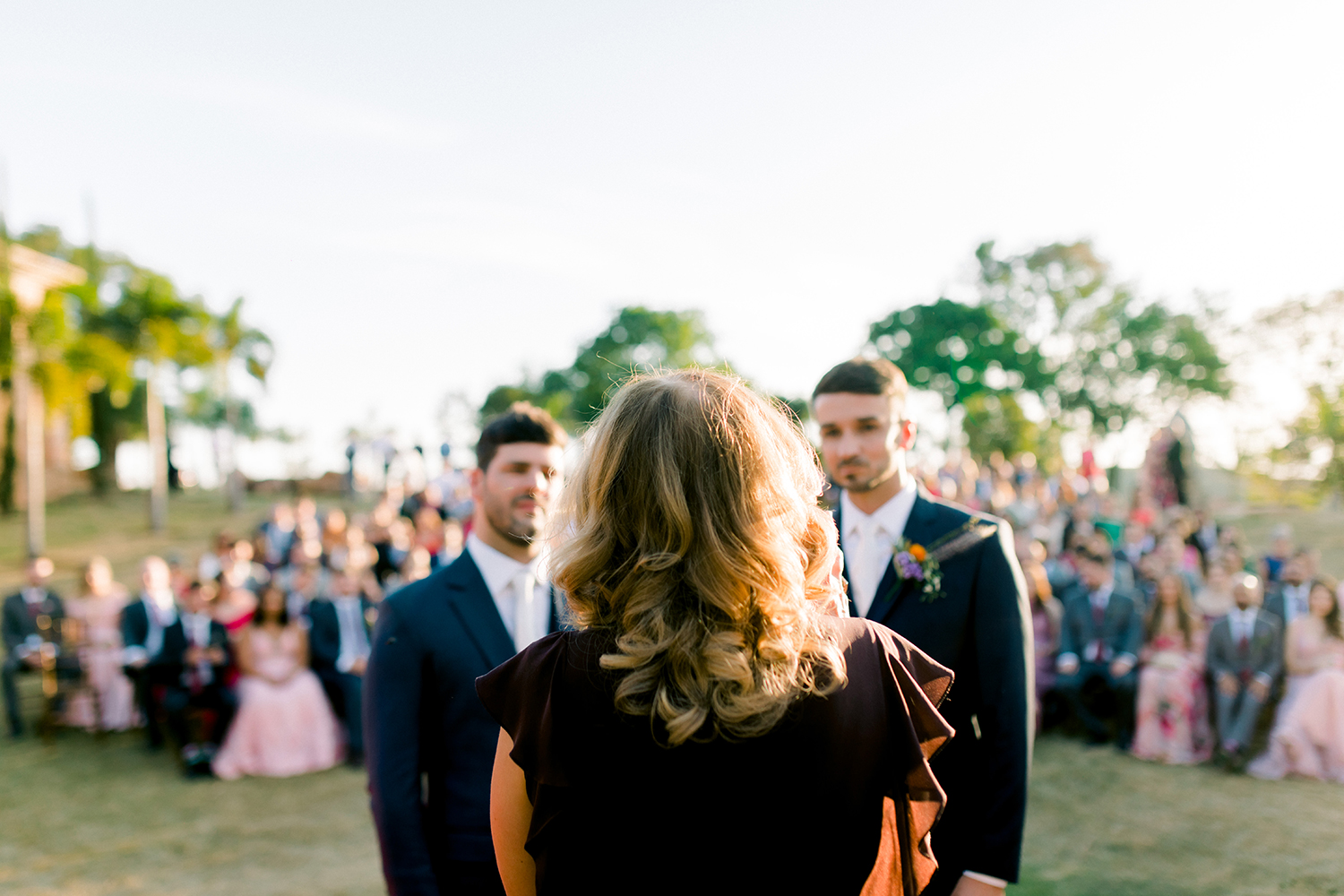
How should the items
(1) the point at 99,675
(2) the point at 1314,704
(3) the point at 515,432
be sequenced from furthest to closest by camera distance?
(1) the point at 99,675, (2) the point at 1314,704, (3) the point at 515,432

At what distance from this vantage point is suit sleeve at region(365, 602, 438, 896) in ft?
7.76

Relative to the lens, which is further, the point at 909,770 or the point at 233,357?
the point at 233,357

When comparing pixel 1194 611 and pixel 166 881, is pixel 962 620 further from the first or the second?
pixel 1194 611

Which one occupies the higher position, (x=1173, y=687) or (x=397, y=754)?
(x=397, y=754)

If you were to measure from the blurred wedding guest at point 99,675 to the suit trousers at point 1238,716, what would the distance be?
11.3 m

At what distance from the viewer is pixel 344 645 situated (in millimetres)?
8727

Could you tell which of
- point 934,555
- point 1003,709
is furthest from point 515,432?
point 1003,709

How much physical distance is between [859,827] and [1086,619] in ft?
27.0

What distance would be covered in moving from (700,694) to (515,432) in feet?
6.35

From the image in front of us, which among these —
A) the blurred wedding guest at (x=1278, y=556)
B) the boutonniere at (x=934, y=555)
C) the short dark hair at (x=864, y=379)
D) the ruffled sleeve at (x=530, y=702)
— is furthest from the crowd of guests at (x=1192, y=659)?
the ruffled sleeve at (x=530, y=702)

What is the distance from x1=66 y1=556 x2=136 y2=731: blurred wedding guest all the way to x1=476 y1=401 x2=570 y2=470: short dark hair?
338 inches

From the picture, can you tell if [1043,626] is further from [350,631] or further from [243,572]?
[243,572]

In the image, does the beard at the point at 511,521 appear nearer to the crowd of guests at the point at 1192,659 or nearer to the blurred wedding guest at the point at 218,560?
the crowd of guests at the point at 1192,659

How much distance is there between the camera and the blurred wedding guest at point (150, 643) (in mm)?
8555
